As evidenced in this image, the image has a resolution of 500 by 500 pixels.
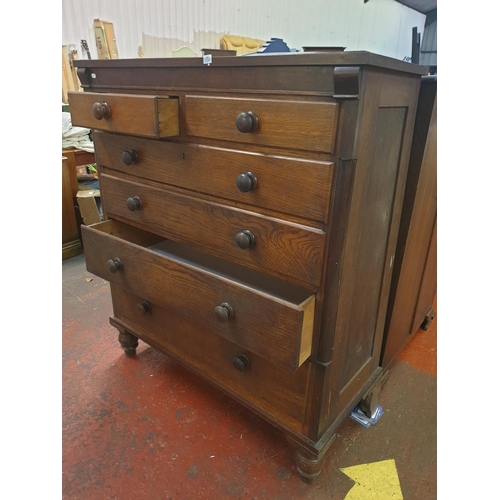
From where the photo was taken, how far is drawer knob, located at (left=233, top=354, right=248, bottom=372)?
1.08 m

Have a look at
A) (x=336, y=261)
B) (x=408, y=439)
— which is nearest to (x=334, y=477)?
(x=408, y=439)

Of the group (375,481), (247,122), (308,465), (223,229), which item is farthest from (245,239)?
(375,481)

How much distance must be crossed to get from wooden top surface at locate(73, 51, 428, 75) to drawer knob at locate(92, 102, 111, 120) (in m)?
0.13

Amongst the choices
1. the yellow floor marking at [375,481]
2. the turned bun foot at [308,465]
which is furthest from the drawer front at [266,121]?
the yellow floor marking at [375,481]

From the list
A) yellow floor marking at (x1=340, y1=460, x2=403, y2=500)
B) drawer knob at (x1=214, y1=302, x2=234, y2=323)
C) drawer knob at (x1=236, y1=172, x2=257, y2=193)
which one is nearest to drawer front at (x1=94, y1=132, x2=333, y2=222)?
drawer knob at (x1=236, y1=172, x2=257, y2=193)

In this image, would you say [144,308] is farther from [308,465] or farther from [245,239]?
[308,465]

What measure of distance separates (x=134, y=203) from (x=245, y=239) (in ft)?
1.48

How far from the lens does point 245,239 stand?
904 millimetres

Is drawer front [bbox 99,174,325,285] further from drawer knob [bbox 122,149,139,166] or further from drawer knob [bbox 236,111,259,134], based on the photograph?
drawer knob [bbox 236,111,259,134]

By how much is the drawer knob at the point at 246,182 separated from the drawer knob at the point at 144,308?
2.14ft

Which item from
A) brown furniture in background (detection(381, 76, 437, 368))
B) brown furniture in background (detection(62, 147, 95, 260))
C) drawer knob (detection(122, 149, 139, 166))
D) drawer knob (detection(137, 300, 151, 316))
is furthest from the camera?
brown furniture in background (detection(62, 147, 95, 260))

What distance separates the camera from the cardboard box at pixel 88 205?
226cm

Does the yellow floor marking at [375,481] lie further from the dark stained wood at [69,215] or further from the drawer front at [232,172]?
the dark stained wood at [69,215]

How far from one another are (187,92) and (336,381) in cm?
85
